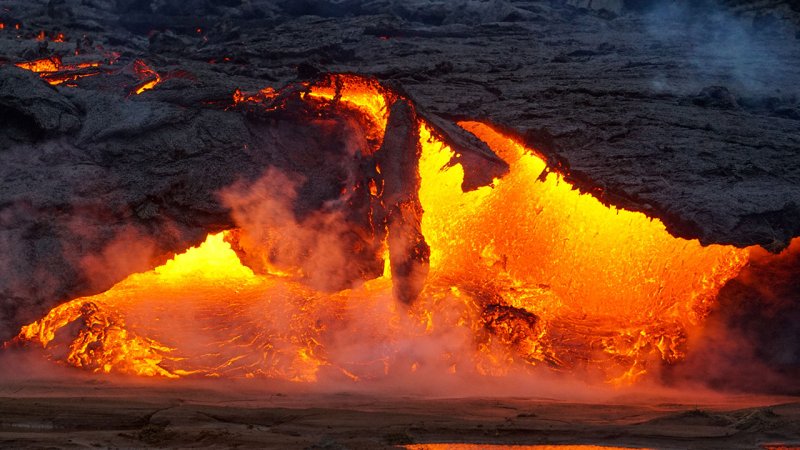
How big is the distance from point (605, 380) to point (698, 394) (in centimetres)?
76

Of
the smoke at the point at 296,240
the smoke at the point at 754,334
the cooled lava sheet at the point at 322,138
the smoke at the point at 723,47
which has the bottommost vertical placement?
the smoke at the point at 754,334

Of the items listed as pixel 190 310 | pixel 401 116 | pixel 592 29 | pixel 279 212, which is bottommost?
pixel 190 310

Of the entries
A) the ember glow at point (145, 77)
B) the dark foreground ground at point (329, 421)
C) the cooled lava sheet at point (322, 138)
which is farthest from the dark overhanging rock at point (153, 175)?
the dark foreground ground at point (329, 421)

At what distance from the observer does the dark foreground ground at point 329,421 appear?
11.7 ft

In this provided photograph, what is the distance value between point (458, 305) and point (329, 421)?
2.43 metres

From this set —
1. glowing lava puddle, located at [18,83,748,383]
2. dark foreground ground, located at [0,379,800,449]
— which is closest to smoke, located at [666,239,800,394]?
glowing lava puddle, located at [18,83,748,383]

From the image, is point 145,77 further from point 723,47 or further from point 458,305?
point 723,47

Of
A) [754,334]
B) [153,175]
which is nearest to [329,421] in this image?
[153,175]

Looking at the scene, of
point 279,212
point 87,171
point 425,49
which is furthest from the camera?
point 425,49

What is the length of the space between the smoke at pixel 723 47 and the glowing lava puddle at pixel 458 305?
8.31ft

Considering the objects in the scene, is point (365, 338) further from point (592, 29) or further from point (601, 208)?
point (592, 29)

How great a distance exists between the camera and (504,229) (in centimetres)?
693

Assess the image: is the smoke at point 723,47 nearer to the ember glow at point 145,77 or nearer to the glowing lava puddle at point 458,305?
the glowing lava puddle at point 458,305

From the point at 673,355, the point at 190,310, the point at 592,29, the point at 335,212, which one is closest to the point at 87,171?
the point at 190,310
